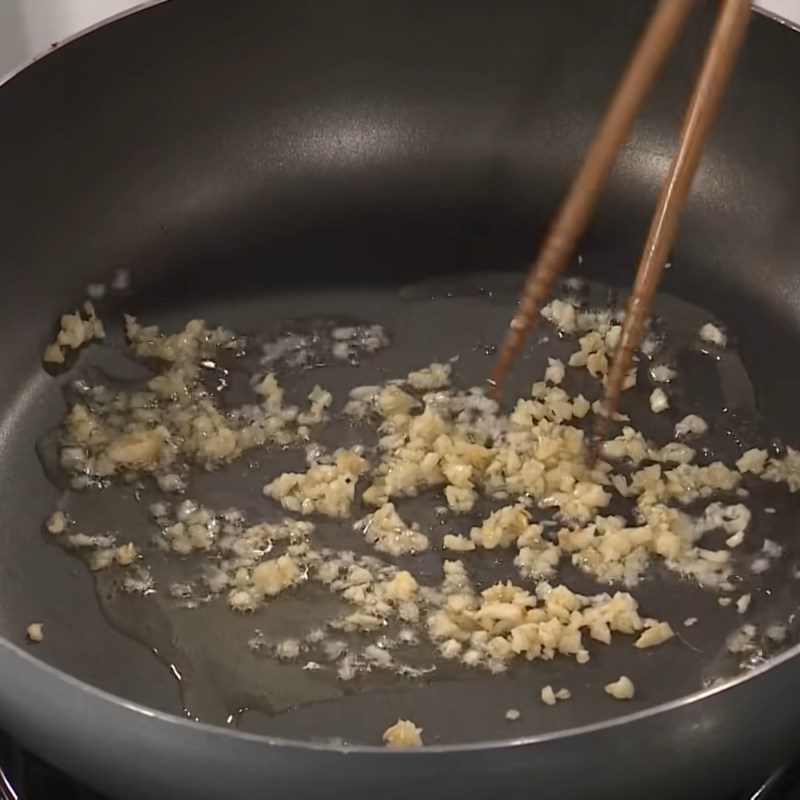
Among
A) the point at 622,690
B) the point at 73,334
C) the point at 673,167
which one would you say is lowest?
the point at 622,690

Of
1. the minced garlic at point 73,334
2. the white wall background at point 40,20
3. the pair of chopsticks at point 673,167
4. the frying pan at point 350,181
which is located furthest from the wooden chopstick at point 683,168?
the white wall background at point 40,20

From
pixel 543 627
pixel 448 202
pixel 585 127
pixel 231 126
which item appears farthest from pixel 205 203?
pixel 543 627

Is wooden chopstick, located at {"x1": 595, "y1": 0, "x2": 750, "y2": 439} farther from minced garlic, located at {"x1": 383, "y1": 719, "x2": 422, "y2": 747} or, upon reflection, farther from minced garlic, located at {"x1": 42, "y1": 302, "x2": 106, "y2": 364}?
minced garlic, located at {"x1": 42, "y1": 302, "x2": 106, "y2": 364}

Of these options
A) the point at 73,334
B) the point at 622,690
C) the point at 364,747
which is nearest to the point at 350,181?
the point at 73,334

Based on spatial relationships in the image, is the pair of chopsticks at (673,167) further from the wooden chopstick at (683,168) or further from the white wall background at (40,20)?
the white wall background at (40,20)

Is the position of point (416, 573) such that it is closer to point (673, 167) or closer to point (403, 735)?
point (403, 735)

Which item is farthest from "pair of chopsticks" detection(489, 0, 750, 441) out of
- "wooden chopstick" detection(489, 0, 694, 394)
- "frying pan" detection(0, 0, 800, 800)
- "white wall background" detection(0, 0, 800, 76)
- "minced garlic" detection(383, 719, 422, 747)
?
"white wall background" detection(0, 0, 800, 76)

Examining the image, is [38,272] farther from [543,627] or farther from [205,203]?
[543,627]

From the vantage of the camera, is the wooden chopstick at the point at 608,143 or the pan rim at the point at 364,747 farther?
the wooden chopstick at the point at 608,143
